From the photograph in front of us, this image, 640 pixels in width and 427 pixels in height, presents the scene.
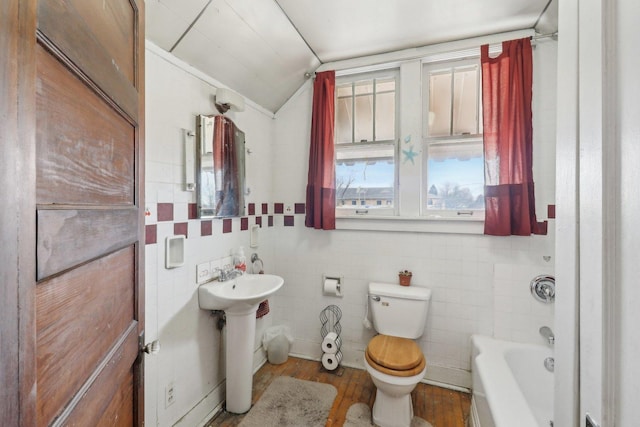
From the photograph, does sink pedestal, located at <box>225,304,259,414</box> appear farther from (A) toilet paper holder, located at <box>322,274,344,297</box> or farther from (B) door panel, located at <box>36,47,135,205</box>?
(B) door panel, located at <box>36,47,135,205</box>

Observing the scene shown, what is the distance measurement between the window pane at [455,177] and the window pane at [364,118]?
21.2 inches

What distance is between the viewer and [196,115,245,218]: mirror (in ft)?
5.72

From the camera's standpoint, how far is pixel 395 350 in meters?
1.82

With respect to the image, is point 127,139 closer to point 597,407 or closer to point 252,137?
point 597,407

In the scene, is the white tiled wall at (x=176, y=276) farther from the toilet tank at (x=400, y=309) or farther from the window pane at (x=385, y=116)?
the window pane at (x=385, y=116)

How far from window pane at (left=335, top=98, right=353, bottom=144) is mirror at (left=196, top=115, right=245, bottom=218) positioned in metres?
0.86

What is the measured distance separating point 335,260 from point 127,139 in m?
1.86

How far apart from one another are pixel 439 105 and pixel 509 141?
1.96 feet

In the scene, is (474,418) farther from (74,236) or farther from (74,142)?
(74,142)

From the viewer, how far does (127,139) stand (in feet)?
2.67

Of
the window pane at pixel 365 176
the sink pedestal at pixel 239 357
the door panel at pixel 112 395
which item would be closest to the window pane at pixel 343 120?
the window pane at pixel 365 176

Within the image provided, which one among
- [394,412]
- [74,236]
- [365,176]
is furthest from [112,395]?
[365,176]

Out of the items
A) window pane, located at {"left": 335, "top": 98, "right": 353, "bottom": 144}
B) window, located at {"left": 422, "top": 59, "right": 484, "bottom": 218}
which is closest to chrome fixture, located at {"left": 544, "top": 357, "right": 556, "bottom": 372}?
window, located at {"left": 422, "top": 59, "right": 484, "bottom": 218}

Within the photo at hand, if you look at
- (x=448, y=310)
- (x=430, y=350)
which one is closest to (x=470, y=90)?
(x=448, y=310)
